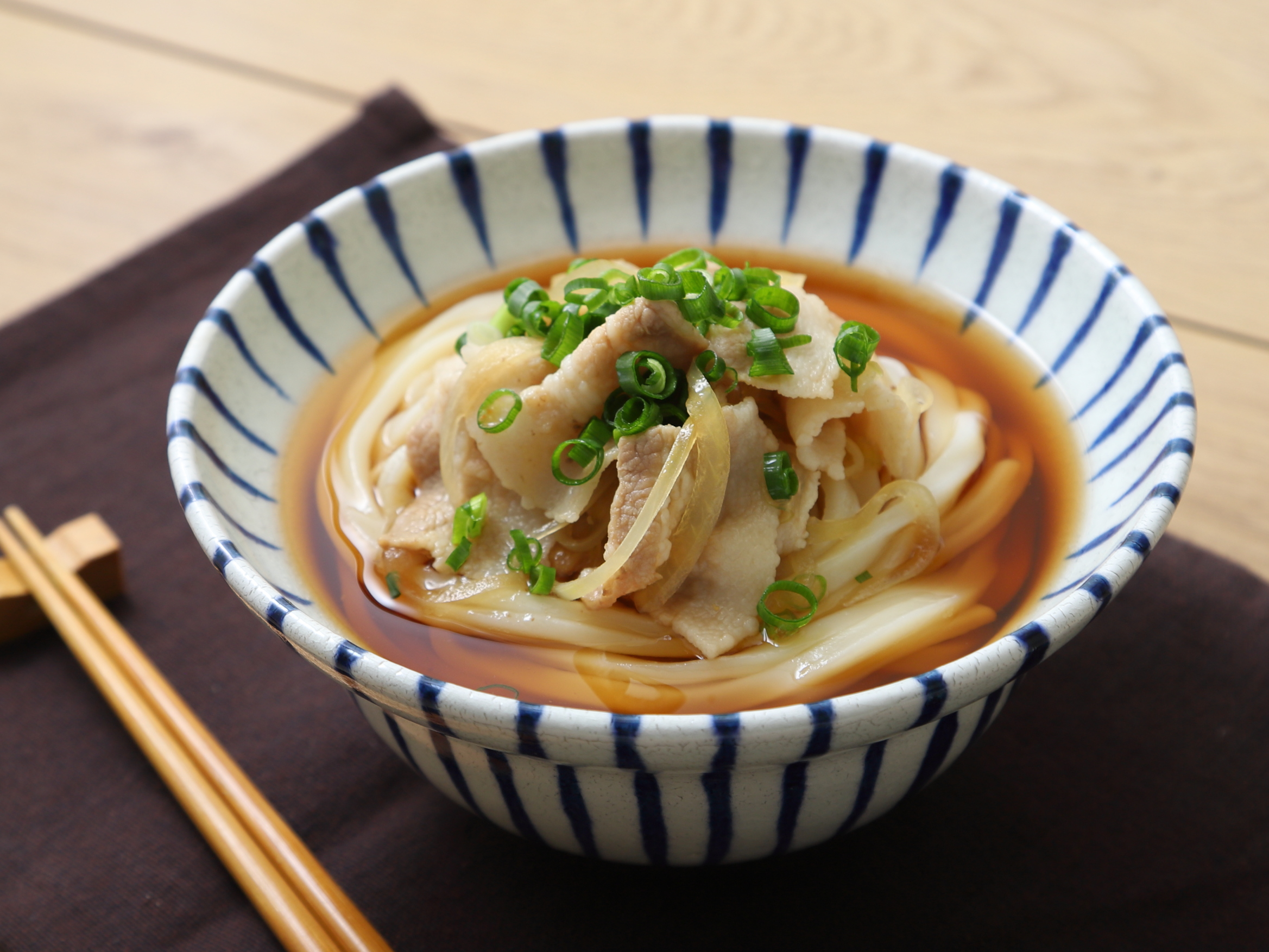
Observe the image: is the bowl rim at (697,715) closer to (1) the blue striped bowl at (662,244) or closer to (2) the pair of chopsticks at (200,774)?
(1) the blue striped bowl at (662,244)

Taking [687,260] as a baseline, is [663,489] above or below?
below

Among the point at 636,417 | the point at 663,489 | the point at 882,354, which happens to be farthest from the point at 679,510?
the point at 882,354

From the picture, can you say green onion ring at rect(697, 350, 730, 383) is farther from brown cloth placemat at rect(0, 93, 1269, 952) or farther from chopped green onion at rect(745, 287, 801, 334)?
brown cloth placemat at rect(0, 93, 1269, 952)

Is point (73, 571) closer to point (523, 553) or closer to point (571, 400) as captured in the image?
point (523, 553)

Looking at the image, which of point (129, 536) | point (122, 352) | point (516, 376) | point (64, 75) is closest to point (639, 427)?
point (516, 376)

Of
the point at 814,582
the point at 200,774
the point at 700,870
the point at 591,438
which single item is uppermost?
the point at 591,438

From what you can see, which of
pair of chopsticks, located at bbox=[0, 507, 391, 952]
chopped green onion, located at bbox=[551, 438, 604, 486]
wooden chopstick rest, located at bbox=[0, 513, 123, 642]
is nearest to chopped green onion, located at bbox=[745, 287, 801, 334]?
chopped green onion, located at bbox=[551, 438, 604, 486]
